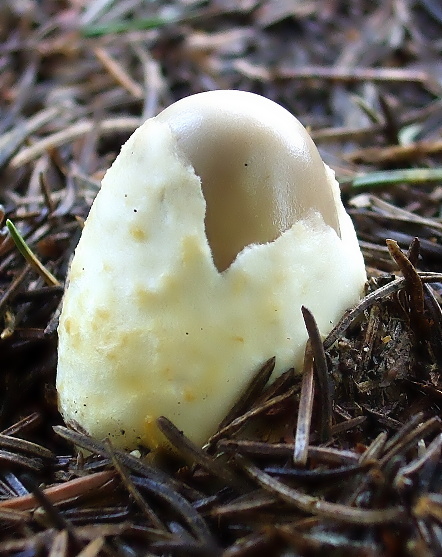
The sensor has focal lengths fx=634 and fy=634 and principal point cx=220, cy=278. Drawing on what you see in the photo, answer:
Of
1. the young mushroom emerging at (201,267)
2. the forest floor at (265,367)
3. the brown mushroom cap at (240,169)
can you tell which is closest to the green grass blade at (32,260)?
the forest floor at (265,367)

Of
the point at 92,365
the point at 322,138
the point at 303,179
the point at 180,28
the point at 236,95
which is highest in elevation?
the point at 236,95

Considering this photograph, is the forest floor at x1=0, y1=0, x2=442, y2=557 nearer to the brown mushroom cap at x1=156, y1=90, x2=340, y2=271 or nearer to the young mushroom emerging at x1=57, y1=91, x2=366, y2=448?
the young mushroom emerging at x1=57, y1=91, x2=366, y2=448

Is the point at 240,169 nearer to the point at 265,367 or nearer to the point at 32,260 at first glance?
the point at 265,367

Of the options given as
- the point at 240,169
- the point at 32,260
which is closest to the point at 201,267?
the point at 240,169

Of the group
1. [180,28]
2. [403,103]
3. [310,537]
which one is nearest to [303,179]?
[310,537]

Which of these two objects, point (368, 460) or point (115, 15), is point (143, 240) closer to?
point (368, 460)

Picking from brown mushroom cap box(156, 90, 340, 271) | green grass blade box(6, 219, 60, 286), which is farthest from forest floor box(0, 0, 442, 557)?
brown mushroom cap box(156, 90, 340, 271)

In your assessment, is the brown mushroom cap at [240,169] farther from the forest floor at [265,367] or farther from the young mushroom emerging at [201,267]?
the forest floor at [265,367]

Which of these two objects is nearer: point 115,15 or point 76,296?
point 76,296

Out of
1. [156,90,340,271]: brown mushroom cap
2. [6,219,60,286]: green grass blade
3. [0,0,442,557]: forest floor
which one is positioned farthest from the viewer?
[6,219,60,286]: green grass blade
